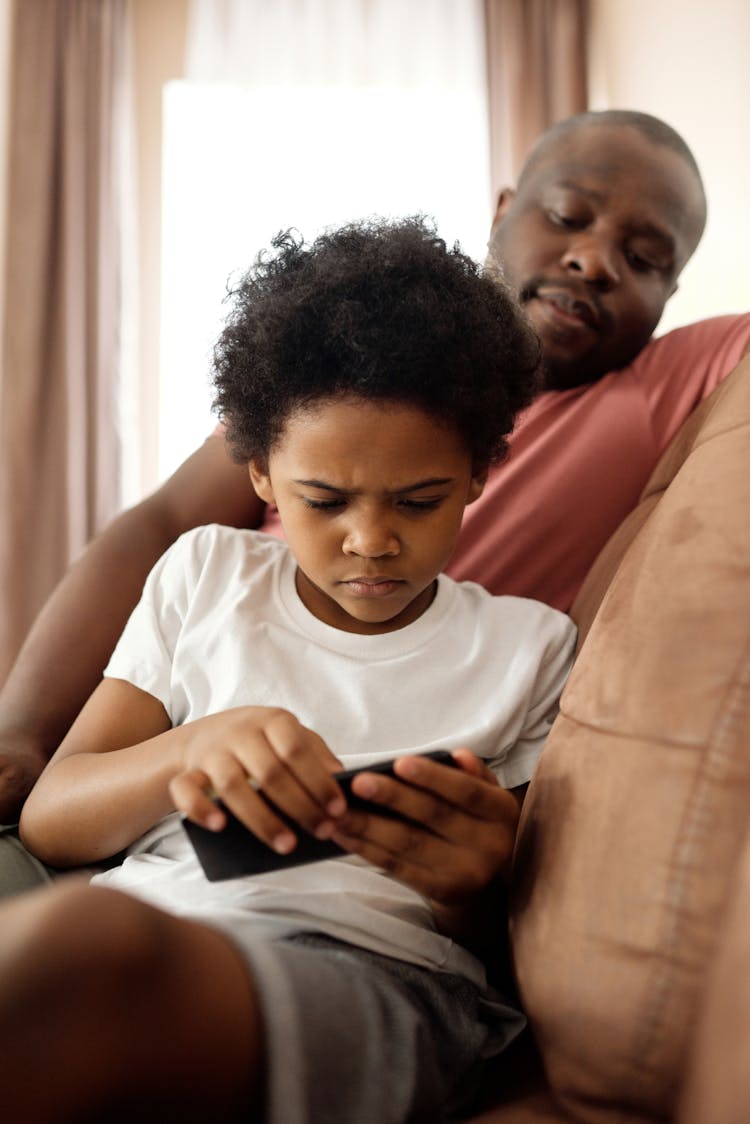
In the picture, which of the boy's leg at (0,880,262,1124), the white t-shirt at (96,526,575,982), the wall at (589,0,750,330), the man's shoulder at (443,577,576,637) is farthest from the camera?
the wall at (589,0,750,330)

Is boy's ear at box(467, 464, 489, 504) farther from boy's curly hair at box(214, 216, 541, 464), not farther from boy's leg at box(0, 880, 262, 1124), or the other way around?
boy's leg at box(0, 880, 262, 1124)

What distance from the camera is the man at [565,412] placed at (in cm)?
139

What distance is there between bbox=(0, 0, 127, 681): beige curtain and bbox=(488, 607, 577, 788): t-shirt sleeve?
8.66 feet

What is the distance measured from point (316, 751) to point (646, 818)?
24 centimetres

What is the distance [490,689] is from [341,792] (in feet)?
1.14

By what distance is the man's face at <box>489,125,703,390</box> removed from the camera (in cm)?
162

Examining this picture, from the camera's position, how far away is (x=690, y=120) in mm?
3141

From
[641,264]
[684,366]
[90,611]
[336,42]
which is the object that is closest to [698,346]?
[684,366]

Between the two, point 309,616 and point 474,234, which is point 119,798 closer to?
point 309,616

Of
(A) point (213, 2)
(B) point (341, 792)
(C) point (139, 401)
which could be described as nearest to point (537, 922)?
(B) point (341, 792)

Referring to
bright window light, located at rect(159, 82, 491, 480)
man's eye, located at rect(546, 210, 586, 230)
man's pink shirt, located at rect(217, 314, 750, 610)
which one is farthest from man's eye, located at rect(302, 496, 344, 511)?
bright window light, located at rect(159, 82, 491, 480)

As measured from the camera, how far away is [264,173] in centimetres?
368

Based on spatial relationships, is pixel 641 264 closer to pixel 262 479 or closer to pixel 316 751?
pixel 262 479

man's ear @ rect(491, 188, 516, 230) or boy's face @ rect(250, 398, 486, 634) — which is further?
man's ear @ rect(491, 188, 516, 230)
